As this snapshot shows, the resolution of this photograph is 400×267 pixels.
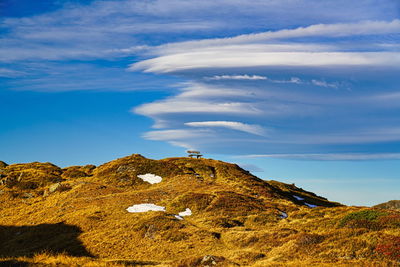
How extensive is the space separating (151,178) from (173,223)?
32414 millimetres

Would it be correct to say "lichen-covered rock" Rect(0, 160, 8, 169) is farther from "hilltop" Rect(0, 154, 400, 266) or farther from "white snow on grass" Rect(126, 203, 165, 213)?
"white snow on grass" Rect(126, 203, 165, 213)

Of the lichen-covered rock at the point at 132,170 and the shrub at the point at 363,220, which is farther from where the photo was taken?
the lichen-covered rock at the point at 132,170

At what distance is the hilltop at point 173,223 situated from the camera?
27.6 m

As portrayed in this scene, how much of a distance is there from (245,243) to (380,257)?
14089 mm

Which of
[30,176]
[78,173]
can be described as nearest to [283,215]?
[78,173]

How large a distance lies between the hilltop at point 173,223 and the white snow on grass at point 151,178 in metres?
0.22

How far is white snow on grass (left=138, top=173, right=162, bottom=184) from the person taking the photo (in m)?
75.2

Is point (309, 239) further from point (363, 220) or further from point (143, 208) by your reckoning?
point (143, 208)

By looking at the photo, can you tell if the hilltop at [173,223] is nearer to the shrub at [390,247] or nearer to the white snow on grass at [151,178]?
the shrub at [390,247]

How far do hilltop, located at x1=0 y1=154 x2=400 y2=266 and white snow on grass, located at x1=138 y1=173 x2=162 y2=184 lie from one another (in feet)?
0.72

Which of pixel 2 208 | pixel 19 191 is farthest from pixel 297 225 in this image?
pixel 19 191

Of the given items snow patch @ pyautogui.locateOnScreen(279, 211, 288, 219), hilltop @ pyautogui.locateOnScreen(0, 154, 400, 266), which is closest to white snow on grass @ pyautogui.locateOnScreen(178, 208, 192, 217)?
hilltop @ pyautogui.locateOnScreen(0, 154, 400, 266)

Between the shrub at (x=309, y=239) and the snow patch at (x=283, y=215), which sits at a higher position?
the snow patch at (x=283, y=215)

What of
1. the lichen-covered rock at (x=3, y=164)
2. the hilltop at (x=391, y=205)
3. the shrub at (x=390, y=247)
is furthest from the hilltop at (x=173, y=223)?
the hilltop at (x=391, y=205)
